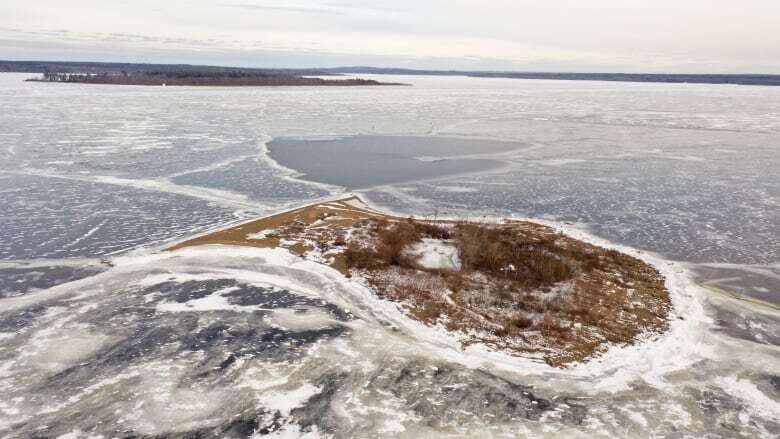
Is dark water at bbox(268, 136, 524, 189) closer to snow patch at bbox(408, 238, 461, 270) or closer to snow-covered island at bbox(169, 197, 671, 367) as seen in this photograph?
snow-covered island at bbox(169, 197, 671, 367)

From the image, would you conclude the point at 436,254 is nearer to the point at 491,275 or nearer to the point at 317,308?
the point at 491,275

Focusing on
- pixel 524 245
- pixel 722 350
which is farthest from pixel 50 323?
pixel 722 350

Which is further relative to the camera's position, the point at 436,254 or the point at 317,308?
the point at 436,254

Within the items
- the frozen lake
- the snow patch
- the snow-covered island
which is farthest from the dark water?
the snow patch

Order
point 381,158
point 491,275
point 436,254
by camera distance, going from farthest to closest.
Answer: point 381,158, point 436,254, point 491,275

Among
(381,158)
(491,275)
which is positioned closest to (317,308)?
(491,275)

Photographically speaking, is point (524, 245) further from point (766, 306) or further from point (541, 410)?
point (541, 410)
